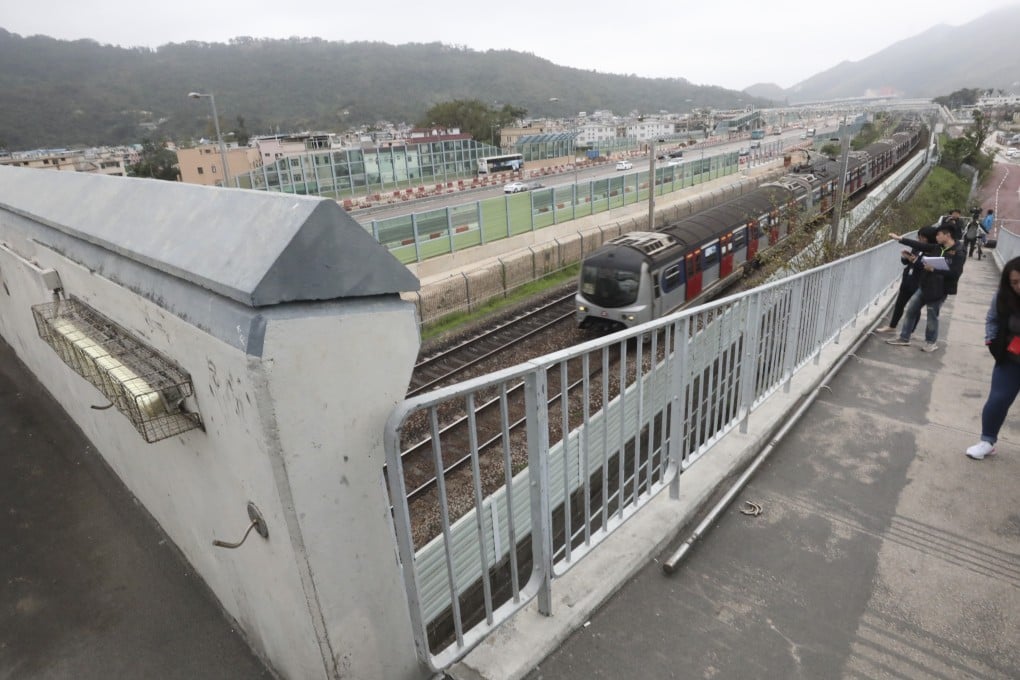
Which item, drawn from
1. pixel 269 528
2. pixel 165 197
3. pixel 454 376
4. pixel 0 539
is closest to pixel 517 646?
pixel 269 528

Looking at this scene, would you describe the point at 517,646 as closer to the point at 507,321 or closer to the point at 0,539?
the point at 0,539

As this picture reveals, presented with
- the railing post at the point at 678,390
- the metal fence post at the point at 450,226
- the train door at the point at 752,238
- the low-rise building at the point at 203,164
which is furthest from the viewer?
the low-rise building at the point at 203,164

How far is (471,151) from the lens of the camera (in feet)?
158

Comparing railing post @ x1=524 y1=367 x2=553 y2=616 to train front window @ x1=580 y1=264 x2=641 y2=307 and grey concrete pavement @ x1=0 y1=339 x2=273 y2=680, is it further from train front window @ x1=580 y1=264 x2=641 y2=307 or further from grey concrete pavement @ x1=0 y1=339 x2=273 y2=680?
train front window @ x1=580 y1=264 x2=641 y2=307

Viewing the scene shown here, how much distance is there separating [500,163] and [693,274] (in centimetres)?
4028

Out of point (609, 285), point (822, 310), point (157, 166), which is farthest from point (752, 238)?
point (157, 166)

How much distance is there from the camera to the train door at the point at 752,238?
17781 millimetres

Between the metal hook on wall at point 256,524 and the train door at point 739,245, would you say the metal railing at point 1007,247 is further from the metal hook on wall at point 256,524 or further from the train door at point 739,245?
the metal hook on wall at point 256,524

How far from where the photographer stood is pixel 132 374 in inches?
77.4

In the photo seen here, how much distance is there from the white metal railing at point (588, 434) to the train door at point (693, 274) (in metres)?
5.86

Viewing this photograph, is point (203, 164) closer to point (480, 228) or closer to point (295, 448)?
point (480, 228)

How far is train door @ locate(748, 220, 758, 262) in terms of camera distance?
17781 millimetres

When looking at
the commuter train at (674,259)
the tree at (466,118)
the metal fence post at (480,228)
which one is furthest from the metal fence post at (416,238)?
the tree at (466,118)

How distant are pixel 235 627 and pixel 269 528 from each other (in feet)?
3.81
